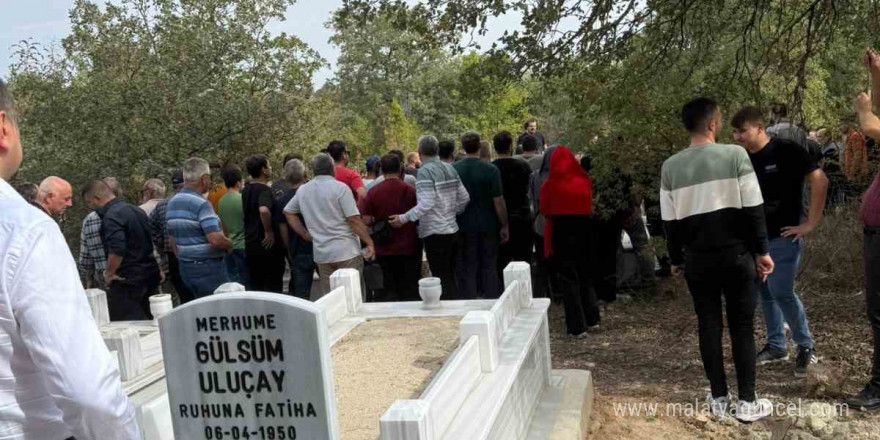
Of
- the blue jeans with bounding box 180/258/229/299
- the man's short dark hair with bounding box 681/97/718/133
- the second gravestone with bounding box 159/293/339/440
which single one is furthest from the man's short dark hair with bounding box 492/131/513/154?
the second gravestone with bounding box 159/293/339/440

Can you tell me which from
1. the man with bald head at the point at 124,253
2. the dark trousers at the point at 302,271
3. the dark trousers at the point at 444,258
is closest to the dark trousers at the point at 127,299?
the man with bald head at the point at 124,253

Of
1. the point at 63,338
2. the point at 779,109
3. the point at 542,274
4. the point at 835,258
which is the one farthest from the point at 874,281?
the point at 63,338

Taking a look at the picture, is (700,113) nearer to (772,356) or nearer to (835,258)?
(772,356)

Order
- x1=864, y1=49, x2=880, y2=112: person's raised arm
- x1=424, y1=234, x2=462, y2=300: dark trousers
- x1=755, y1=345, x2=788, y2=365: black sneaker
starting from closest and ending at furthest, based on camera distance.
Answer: x1=864, y1=49, x2=880, y2=112: person's raised arm
x1=755, y1=345, x2=788, y2=365: black sneaker
x1=424, y1=234, x2=462, y2=300: dark trousers

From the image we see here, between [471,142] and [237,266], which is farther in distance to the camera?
[237,266]

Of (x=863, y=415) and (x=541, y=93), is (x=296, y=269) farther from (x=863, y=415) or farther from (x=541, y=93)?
(x=863, y=415)

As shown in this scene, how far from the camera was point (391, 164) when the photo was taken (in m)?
7.47

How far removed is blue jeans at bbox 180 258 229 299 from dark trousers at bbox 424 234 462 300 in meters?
1.93

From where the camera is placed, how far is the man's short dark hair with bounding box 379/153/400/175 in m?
7.47

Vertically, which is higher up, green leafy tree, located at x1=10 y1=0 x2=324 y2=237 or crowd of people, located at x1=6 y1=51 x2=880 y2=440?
green leafy tree, located at x1=10 y1=0 x2=324 y2=237

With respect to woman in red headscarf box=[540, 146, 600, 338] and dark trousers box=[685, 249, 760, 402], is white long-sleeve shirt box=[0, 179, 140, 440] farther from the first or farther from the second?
woman in red headscarf box=[540, 146, 600, 338]

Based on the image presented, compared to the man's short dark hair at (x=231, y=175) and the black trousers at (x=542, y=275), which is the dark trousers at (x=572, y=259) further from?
the man's short dark hair at (x=231, y=175)

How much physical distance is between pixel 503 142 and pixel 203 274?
10.4ft

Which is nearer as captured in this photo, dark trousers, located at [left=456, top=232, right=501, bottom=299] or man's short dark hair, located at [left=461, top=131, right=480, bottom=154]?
man's short dark hair, located at [left=461, top=131, right=480, bottom=154]
